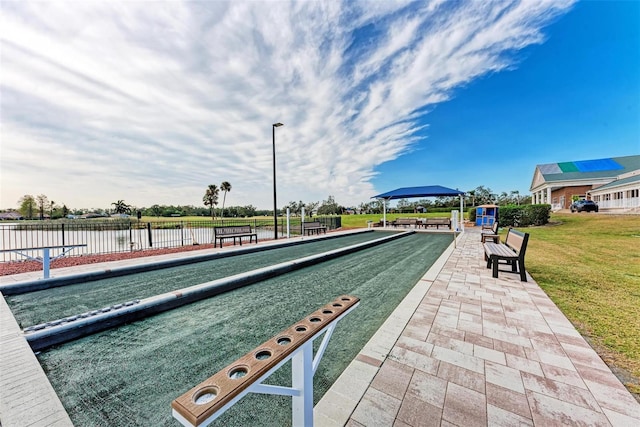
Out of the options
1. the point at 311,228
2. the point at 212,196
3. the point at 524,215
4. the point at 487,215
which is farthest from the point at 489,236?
the point at 212,196

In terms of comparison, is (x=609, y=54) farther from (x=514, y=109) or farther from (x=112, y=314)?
(x=112, y=314)

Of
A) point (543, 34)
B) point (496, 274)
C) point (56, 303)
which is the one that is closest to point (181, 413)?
point (56, 303)

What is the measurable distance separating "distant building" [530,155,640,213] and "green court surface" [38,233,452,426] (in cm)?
3464

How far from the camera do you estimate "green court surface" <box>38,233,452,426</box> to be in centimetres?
152

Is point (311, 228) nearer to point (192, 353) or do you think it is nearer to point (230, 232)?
point (230, 232)

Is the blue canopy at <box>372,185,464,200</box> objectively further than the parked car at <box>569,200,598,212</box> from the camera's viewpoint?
No

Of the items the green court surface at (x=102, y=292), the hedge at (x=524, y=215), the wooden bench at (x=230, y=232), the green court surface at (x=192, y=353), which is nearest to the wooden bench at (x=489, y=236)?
the green court surface at (x=192, y=353)

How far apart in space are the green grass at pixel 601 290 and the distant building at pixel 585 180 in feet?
85.0

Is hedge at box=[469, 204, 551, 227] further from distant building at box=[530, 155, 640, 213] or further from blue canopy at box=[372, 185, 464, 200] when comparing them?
distant building at box=[530, 155, 640, 213]

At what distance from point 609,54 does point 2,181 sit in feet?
103

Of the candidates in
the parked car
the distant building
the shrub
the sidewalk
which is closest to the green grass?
the sidewalk

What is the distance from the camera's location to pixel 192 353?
2.17 meters

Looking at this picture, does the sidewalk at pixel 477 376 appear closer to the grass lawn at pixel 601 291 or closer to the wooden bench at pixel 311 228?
the grass lawn at pixel 601 291

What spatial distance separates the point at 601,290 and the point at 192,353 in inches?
248
